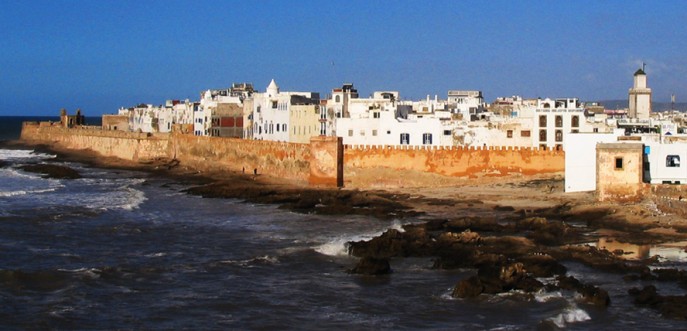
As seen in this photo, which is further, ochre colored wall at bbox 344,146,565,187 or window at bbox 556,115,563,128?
window at bbox 556,115,563,128

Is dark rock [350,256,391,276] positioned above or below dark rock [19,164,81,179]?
below

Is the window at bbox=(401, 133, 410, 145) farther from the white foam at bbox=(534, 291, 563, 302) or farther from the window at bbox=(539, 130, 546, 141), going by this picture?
the white foam at bbox=(534, 291, 563, 302)

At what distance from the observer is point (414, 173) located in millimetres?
43969

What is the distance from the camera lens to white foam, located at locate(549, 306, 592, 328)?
741 inches

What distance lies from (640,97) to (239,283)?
130 feet

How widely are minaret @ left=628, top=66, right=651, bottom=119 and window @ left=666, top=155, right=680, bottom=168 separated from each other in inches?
888

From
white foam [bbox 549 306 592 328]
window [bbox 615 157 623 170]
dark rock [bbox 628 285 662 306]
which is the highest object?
window [bbox 615 157 623 170]

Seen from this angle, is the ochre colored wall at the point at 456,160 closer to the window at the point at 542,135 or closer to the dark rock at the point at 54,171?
the window at the point at 542,135

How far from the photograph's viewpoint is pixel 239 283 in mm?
22672

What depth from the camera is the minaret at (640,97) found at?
56062 mm

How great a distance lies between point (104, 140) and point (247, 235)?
50.2 meters

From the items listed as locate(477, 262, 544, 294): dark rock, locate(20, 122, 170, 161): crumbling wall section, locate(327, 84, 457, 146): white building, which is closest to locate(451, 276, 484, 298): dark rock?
→ locate(477, 262, 544, 294): dark rock

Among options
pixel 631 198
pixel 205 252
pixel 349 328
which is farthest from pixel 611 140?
pixel 349 328

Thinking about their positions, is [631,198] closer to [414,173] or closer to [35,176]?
[414,173]
